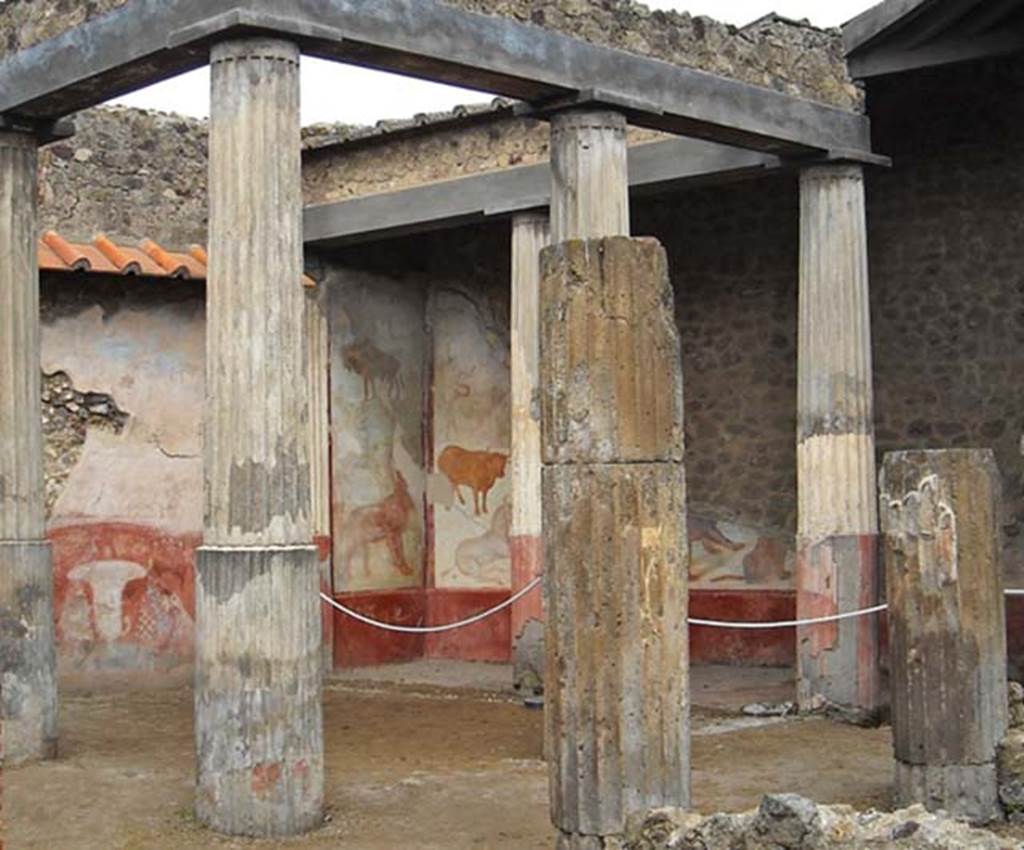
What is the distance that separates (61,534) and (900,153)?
6.24m

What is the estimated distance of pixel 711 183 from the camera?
1004cm

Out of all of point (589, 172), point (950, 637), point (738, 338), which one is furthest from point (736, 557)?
point (950, 637)

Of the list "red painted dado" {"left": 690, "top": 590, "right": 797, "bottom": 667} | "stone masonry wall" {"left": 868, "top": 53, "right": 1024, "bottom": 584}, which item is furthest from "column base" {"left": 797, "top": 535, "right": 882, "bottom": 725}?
"red painted dado" {"left": 690, "top": 590, "right": 797, "bottom": 667}

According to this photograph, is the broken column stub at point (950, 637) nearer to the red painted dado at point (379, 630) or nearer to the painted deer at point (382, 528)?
the red painted dado at point (379, 630)

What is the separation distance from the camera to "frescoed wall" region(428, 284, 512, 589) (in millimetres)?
12500

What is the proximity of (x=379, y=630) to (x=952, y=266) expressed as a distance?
501 centimetres

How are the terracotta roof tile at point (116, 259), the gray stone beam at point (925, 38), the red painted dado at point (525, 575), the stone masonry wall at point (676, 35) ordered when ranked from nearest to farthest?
the stone masonry wall at point (676, 35)
the gray stone beam at point (925, 38)
the terracotta roof tile at point (116, 259)
the red painted dado at point (525, 575)

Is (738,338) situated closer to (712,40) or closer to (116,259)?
(712,40)

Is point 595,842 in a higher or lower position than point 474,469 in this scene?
lower

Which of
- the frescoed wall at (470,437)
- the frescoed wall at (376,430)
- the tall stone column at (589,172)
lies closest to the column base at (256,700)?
the tall stone column at (589,172)

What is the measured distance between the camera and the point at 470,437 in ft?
41.5

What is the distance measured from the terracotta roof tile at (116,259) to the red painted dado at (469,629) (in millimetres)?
3099

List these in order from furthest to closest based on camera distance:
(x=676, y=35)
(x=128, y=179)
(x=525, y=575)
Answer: (x=128, y=179)
(x=525, y=575)
(x=676, y=35)

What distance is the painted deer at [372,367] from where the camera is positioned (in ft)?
40.2
